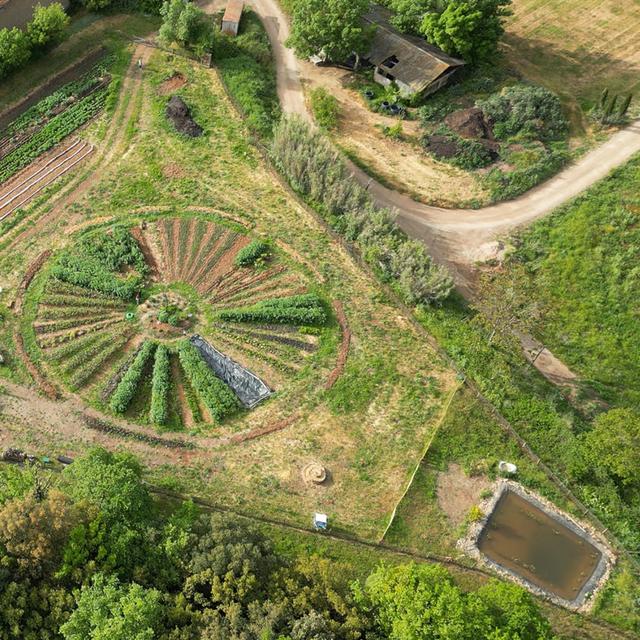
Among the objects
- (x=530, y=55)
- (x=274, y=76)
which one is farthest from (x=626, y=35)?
(x=274, y=76)

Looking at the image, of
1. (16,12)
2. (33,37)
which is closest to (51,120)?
(33,37)

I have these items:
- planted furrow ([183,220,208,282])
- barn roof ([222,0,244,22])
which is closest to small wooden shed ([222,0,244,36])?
barn roof ([222,0,244,22])

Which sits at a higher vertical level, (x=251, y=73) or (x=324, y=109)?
(x=251, y=73)

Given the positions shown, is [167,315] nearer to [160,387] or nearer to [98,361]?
[98,361]

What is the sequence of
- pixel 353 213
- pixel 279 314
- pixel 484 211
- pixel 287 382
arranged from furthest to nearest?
pixel 484 211 → pixel 353 213 → pixel 279 314 → pixel 287 382

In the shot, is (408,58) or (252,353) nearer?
(252,353)

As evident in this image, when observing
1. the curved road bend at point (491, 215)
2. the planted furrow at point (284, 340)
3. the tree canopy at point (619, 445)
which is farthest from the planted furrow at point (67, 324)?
the tree canopy at point (619, 445)

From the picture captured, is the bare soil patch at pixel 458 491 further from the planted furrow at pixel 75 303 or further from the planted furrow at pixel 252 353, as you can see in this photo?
the planted furrow at pixel 75 303
